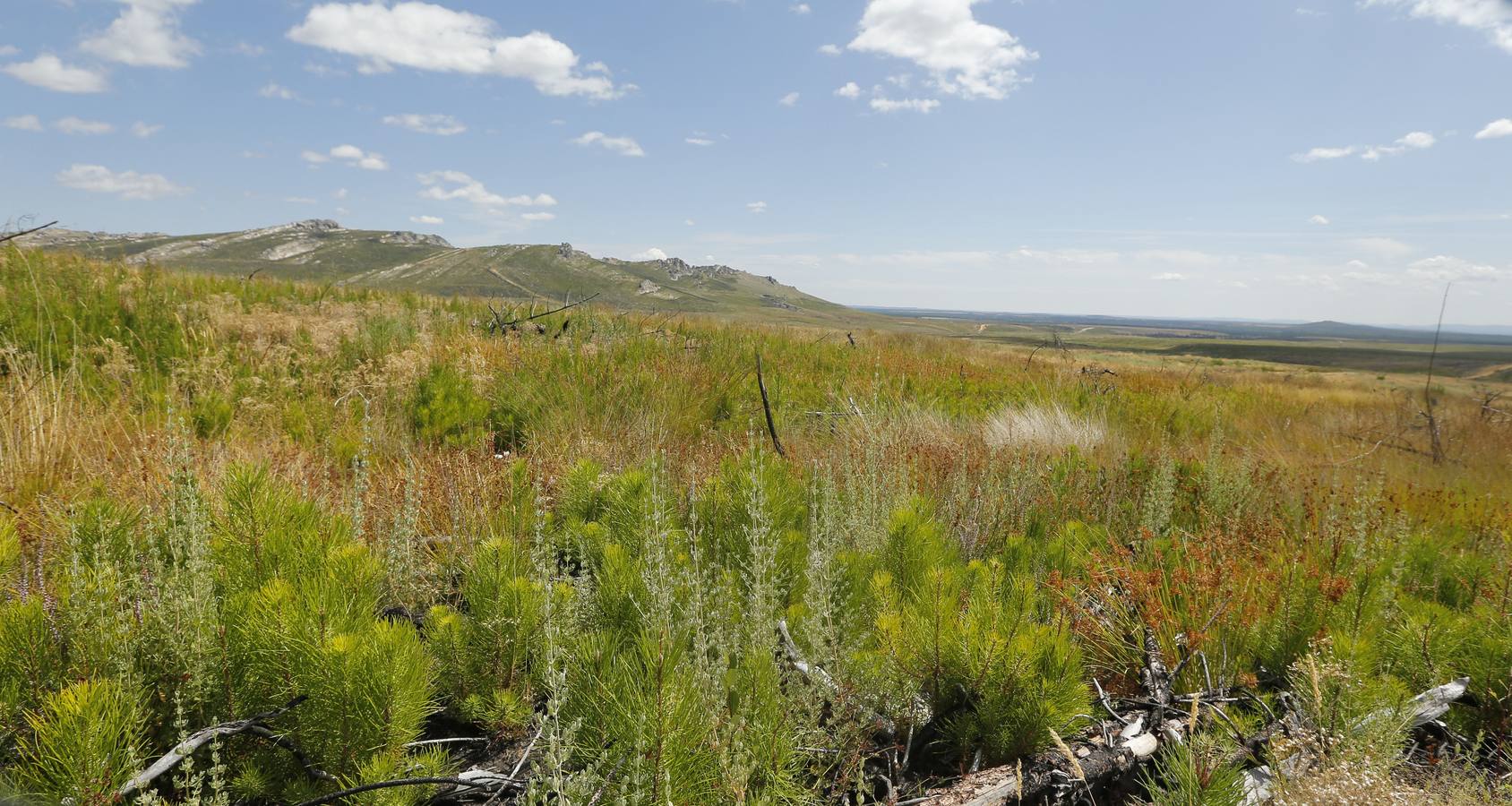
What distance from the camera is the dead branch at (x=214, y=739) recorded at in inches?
46.9

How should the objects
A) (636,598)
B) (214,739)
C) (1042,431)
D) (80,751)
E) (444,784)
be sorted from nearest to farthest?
(80,751) < (214,739) < (444,784) < (636,598) < (1042,431)

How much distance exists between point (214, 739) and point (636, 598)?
0.96 m

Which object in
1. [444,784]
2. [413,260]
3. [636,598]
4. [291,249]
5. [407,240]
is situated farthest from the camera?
[407,240]

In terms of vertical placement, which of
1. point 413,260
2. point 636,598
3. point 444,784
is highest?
point 413,260

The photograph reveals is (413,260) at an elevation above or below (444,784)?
above

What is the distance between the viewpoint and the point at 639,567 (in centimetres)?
203

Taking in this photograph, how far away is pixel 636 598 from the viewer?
1922 mm

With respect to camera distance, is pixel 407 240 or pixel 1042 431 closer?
pixel 1042 431

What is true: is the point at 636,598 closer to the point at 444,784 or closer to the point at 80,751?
the point at 444,784

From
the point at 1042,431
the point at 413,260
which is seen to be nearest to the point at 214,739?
the point at 1042,431

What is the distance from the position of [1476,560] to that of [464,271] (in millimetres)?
171111

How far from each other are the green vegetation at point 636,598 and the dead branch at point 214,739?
1.3 inches

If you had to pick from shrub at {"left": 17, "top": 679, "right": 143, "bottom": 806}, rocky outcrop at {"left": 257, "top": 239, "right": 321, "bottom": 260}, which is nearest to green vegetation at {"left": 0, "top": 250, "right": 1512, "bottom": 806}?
shrub at {"left": 17, "top": 679, "right": 143, "bottom": 806}

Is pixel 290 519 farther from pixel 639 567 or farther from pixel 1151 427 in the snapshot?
pixel 1151 427
